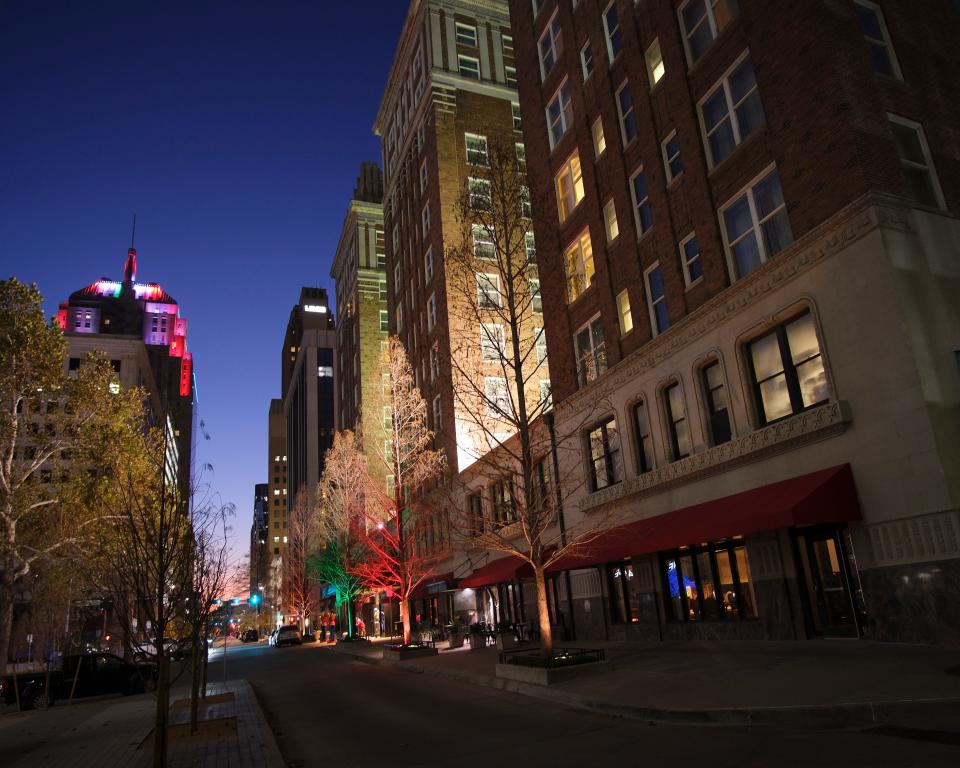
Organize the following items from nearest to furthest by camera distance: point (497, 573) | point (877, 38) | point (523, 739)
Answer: point (523, 739) → point (877, 38) → point (497, 573)

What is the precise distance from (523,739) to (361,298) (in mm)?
68067

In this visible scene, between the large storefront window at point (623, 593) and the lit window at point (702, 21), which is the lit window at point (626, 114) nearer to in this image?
the lit window at point (702, 21)

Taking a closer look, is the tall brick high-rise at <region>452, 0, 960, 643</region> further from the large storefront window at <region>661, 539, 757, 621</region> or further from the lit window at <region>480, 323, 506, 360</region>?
the lit window at <region>480, 323, 506, 360</region>

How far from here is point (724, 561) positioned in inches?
762

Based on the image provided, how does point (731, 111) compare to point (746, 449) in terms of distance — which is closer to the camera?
point (746, 449)

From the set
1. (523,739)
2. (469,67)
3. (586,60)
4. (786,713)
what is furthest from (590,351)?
(469,67)

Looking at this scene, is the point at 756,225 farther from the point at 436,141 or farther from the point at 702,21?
the point at 436,141

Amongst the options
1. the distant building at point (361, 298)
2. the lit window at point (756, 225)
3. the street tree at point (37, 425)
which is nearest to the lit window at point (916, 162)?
the lit window at point (756, 225)

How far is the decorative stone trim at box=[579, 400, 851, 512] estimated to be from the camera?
15.5 metres

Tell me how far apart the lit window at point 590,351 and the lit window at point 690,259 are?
16.8 feet

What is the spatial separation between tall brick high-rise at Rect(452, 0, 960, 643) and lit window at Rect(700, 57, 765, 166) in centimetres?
6

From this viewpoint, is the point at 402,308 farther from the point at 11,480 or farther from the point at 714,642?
the point at 714,642

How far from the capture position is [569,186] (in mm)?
29562

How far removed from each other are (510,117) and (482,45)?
634cm
